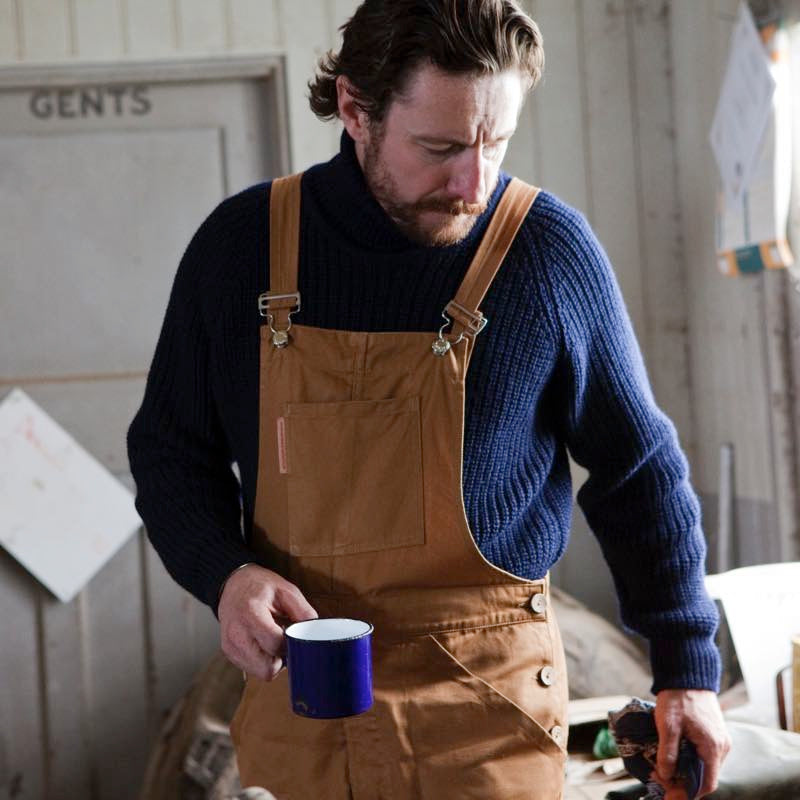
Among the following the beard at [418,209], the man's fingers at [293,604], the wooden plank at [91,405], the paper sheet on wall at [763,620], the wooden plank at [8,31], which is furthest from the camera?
the wooden plank at [91,405]

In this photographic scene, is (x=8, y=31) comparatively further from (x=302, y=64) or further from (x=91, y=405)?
(x=91, y=405)

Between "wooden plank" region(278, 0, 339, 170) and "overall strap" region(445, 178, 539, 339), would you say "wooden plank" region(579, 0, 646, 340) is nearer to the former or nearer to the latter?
"wooden plank" region(278, 0, 339, 170)

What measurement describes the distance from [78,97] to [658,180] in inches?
64.8

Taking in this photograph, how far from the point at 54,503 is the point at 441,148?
209 centimetres

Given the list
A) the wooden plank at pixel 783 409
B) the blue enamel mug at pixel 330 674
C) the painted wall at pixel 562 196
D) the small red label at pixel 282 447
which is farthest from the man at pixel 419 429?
the painted wall at pixel 562 196

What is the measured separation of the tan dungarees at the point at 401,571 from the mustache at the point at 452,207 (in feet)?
0.14

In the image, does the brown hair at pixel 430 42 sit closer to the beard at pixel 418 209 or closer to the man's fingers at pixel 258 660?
the beard at pixel 418 209

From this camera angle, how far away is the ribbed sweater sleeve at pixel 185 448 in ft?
4.30

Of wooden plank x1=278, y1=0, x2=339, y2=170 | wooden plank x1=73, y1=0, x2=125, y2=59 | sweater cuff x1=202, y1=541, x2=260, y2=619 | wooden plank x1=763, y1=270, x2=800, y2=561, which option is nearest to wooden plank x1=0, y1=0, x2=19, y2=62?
wooden plank x1=73, y1=0, x2=125, y2=59

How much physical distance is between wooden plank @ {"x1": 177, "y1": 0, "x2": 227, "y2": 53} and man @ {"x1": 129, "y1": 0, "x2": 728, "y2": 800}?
174 centimetres

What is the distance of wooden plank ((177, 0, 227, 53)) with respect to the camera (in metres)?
2.95

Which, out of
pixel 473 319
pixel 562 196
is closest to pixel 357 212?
pixel 473 319

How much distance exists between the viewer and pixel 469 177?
124 centimetres

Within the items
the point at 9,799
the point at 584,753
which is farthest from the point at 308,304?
the point at 9,799
